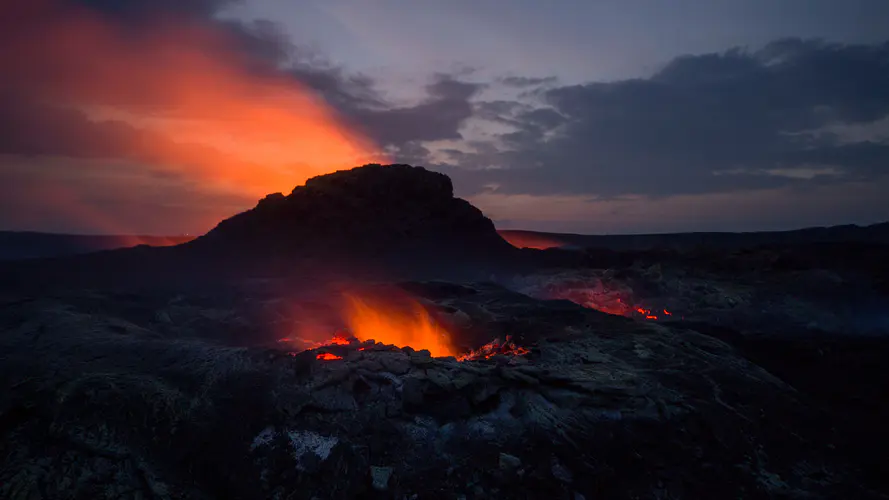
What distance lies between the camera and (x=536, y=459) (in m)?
7.56

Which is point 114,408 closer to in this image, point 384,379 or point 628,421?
point 384,379

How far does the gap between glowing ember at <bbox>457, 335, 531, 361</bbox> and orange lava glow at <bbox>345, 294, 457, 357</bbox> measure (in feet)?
3.63

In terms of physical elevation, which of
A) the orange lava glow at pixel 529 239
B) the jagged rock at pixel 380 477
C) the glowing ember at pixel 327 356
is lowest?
the jagged rock at pixel 380 477

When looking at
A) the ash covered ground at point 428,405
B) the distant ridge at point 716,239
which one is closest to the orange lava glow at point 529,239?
the distant ridge at point 716,239

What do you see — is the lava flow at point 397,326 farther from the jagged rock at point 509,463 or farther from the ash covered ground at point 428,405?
the jagged rock at point 509,463

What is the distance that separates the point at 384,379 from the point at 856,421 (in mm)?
9215

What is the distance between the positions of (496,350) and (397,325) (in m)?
4.02

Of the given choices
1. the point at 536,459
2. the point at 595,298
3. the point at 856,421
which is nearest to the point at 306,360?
the point at 536,459

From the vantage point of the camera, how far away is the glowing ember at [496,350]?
10.9 m

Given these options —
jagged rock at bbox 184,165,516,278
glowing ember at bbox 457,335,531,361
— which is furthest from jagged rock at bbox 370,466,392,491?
jagged rock at bbox 184,165,516,278

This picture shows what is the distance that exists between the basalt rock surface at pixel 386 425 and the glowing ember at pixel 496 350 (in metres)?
0.63

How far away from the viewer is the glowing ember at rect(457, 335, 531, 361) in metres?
10.9

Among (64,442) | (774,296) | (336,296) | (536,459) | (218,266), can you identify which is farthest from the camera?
(218,266)

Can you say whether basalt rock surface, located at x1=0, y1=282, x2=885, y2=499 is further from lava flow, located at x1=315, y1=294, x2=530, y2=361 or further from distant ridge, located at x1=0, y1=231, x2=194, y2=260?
distant ridge, located at x1=0, y1=231, x2=194, y2=260
